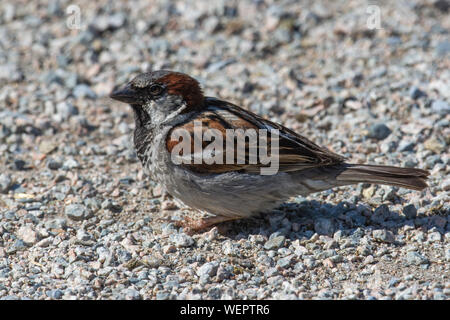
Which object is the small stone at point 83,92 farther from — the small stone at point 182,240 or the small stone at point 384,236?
the small stone at point 384,236

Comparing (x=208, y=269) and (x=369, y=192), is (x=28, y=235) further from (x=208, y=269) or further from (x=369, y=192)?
(x=369, y=192)

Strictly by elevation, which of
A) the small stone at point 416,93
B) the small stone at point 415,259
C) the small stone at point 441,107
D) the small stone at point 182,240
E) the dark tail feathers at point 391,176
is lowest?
the small stone at point 415,259

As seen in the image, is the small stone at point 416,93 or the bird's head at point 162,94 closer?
the bird's head at point 162,94

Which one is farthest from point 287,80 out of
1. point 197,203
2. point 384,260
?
point 384,260

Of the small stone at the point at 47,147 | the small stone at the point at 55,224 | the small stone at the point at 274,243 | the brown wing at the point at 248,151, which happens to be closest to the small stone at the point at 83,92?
the small stone at the point at 47,147

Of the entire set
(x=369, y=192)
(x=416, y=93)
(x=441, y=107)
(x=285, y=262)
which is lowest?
(x=285, y=262)

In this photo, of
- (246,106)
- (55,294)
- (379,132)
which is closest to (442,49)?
(379,132)
